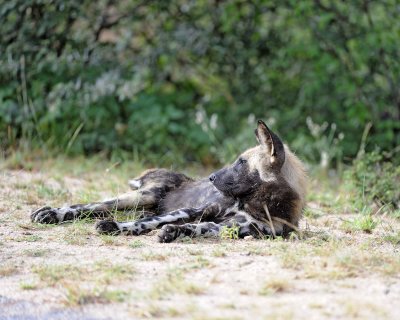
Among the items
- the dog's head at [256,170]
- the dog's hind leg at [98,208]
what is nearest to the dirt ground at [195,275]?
the dog's hind leg at [98,208]

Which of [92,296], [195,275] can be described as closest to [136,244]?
[195,275]

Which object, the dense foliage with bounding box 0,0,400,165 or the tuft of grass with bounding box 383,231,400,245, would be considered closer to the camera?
the tuft of grass with bounding box 383,231,400,245

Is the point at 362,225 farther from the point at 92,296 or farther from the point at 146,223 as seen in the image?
the point at 92,296

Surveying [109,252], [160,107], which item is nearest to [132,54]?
[160,107]

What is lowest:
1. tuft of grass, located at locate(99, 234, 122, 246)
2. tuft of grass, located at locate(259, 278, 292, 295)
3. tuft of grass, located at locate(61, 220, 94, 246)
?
tuft of grass, located at locate(61, 220, 94, 246)

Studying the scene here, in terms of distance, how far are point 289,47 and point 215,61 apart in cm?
91

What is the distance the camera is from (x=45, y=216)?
575cm

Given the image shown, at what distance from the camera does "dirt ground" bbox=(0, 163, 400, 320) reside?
365 centimetres

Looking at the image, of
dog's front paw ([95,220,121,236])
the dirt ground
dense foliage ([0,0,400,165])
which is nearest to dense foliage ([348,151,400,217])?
the dirt ground

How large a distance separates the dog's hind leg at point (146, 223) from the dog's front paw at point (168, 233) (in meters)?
0.29

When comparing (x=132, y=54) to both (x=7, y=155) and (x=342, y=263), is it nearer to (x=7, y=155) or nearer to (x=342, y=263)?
(x=7, y=155)

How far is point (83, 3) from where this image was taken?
939cm

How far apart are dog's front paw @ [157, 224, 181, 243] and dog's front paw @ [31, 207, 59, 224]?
38.1 inches

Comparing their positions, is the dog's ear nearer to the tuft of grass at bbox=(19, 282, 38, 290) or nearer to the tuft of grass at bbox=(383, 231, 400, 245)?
the tuft of grass at bbox=(383, 231, 400, 245)
